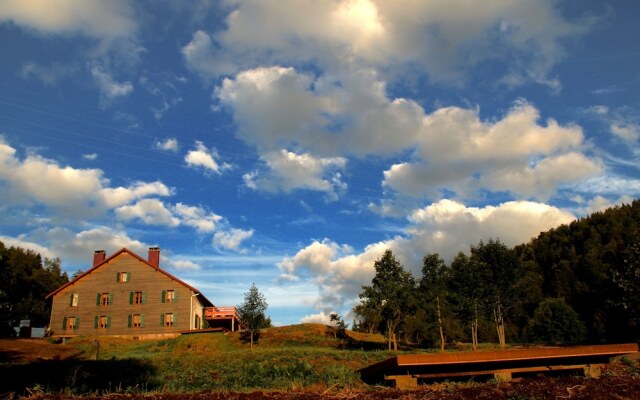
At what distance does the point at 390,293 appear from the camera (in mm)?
45969

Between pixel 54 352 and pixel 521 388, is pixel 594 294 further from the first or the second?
pixel 521 388

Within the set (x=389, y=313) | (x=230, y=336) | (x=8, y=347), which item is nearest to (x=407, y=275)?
(x=389, y=313)

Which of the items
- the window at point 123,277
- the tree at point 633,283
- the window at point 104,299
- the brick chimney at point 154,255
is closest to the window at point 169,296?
the brick chimney at point 154,255

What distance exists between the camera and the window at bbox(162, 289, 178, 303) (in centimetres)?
5428

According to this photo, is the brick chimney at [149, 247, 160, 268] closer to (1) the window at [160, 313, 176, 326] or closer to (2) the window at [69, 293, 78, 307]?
(1) the window at [160, 313, 176, 326]

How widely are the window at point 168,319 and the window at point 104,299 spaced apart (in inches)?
262

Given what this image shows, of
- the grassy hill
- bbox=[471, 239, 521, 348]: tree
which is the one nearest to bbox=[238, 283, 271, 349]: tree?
the grassy hill

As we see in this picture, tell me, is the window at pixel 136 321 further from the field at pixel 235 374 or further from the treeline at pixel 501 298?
the treeline at pixel 501 298

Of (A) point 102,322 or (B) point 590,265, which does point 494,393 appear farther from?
(B) point 590,265

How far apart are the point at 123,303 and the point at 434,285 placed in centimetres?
3560

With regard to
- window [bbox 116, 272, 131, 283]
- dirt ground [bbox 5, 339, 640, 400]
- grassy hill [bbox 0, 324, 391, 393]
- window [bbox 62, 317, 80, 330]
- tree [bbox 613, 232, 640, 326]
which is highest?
window [bbox 116, 272, 131, 283]

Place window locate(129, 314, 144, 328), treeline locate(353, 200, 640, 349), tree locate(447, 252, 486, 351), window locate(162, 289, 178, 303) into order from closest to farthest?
treeline locate(353, 200, 640, 349), tree locate(447, 252, 486, 351), window locate(129, 314, 144, 328), window locate(162, 289, 178, 303)

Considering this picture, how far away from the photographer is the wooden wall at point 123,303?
5338 cm

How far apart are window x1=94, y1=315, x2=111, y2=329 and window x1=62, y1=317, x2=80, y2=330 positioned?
222 cm
